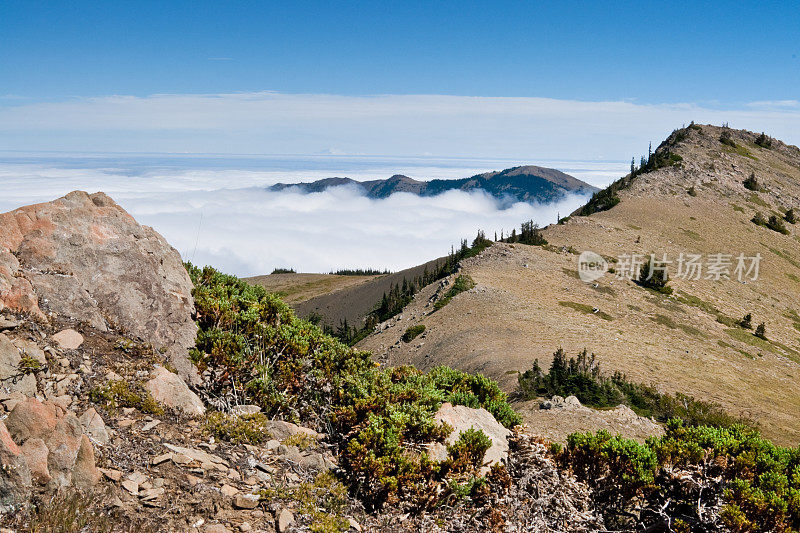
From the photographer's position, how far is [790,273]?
2010 inches

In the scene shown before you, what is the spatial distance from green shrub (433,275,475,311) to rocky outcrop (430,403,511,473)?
25.0 m

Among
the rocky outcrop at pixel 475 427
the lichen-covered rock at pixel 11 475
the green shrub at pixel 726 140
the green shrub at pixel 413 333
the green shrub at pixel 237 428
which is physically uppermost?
Answer: the green shrub at pixel 726 140

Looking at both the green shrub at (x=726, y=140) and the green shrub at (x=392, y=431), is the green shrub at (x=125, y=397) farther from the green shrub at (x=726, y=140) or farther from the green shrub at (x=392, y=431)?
the green shrub at (x=726, y=140)

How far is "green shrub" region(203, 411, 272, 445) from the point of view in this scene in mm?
6629

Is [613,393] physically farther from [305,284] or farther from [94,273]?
[305,284]

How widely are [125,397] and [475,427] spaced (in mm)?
5150

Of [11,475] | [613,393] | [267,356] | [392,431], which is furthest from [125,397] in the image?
[613,393]

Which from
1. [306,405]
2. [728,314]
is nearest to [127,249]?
[306,405]

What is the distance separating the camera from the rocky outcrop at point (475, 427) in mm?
7145

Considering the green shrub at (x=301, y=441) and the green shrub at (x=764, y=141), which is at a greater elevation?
the green shrub at (x=764, y=141)

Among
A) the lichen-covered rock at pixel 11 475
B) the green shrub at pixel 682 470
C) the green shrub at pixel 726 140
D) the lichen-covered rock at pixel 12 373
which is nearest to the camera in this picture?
the lichen-covered rock at pixel 11 475

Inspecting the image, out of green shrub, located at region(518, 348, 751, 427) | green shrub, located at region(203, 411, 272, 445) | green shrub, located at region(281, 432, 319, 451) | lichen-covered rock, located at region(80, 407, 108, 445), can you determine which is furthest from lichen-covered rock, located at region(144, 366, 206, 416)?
green shrub, located at region(518, 348, 751, 427)

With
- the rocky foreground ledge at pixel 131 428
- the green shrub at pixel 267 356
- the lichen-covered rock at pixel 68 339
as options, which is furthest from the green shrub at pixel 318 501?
the lichen-covered rock at pixel 68 339

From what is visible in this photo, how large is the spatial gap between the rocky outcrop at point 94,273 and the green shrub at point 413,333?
22279 millimetres
